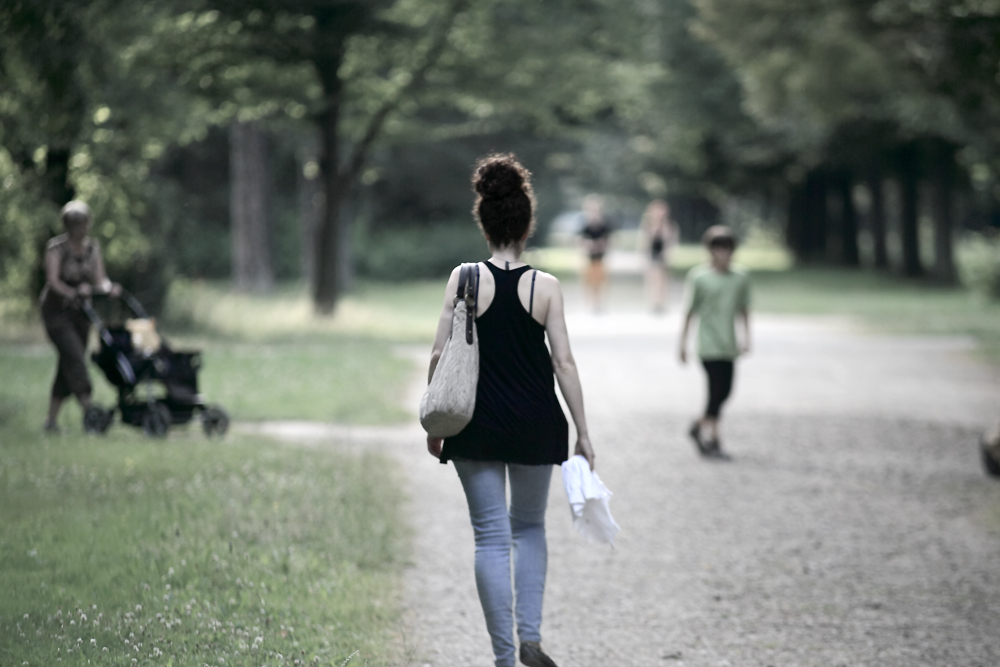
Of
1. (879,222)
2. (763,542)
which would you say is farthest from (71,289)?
(879,222)

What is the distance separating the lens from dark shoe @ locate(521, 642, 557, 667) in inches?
169

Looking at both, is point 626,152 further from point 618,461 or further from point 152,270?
point 618,461

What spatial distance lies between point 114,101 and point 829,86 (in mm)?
10602

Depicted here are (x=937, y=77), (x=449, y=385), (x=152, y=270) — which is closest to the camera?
(x=449, y=385)

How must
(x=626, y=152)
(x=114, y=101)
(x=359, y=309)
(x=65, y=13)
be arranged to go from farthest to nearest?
1. (x=626, y=152)
2. (x=359, y=309)
3. (x=114, y=101)
4. (x=65, y=13)

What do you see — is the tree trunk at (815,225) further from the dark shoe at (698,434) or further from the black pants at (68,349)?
the black pants at (68,349)

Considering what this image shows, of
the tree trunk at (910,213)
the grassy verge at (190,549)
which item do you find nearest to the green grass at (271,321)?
the grassy verge at (190,549)

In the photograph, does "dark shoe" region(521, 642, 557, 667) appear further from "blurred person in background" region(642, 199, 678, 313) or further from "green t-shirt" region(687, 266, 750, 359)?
"blurred person in background" region(642, 199, 678, 313)

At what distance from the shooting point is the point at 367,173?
81.7 ft

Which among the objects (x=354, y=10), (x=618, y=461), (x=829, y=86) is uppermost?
Answer: (x=354, y=10)

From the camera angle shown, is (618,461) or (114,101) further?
(114,101)

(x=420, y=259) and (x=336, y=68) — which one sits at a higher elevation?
(x=336, y=68)

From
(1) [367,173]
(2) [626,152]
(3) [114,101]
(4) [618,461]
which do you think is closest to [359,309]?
(1) [367,173]

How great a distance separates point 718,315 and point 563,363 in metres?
5.09
